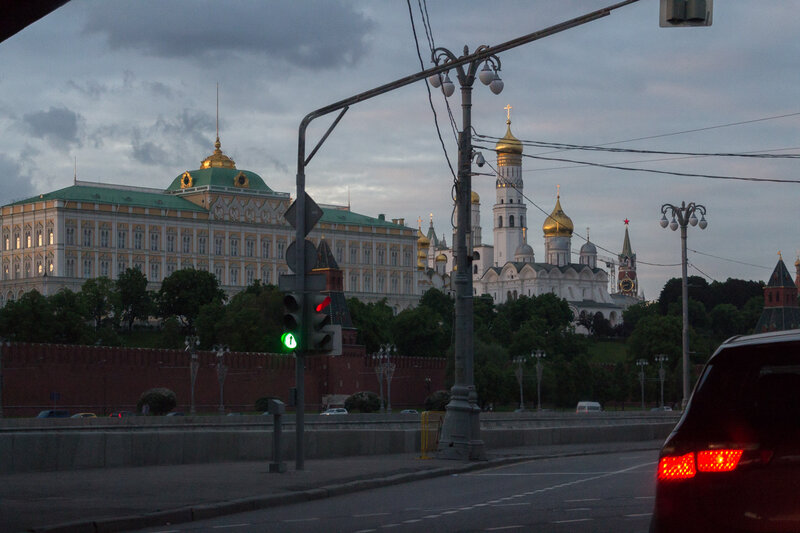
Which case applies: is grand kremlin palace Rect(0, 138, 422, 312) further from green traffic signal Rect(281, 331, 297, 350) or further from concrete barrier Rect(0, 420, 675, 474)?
green traffic signal Rect(281, 331, 297, 350)

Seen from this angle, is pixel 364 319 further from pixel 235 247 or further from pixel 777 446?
pixel 777 446

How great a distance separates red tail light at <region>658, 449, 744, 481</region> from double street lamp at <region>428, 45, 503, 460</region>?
60.1 ft

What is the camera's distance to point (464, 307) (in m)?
24.8

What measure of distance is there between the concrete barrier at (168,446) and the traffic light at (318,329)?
12.8ft

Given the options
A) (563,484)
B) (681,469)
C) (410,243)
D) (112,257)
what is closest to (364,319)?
(112,257)

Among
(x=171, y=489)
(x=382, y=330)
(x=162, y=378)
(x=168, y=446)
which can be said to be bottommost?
(x=162, y=378)

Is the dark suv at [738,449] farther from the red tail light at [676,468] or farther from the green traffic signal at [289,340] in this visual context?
the green traffic signal at [289,340]

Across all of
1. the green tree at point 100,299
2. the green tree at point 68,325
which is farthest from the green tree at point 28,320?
the green tree at point 100,299

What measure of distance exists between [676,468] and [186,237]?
496 feet

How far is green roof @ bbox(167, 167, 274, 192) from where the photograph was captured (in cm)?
16000

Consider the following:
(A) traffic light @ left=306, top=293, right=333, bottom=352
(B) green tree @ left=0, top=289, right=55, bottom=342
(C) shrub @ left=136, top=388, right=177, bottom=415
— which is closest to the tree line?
(B) green tree @ left=0, top=289, right=55, bottom=342

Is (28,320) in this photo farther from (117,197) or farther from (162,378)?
(117,197)

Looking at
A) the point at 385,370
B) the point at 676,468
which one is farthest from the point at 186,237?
the point at 676,468

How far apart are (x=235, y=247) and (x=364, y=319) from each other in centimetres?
4638
